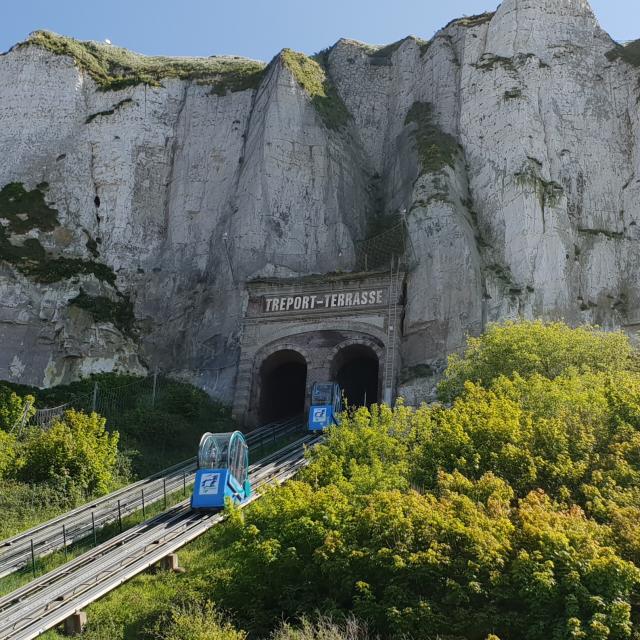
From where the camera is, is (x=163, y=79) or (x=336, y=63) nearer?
(x=163, y=79)

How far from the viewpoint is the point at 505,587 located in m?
18.9

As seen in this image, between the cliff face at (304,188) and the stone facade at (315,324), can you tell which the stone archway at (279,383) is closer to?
the stone facade at (315,324)

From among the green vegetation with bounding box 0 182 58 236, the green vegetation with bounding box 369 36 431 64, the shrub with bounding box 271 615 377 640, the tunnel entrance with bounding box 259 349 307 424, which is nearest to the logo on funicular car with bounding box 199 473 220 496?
the shrub with bounding box 271 615 377 640

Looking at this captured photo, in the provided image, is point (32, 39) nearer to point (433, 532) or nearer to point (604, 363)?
point (604, 363)

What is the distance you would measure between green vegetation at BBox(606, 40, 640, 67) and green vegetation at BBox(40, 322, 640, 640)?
3656 centimetres

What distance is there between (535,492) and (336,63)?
173 ft

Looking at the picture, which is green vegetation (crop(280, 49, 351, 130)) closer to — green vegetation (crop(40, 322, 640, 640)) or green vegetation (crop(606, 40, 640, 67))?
green vegetation (crop(606, 40, 640, 67))

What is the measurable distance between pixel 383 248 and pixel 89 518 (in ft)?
97.0

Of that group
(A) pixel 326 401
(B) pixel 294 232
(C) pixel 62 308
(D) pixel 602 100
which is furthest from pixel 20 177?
(D) pixel 602 100

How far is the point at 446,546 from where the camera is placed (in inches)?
775

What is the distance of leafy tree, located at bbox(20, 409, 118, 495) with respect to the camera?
33.2m

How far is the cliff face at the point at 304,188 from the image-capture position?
1970 inches

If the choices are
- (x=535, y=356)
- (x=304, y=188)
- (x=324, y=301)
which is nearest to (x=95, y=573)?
(x=535, y=356)

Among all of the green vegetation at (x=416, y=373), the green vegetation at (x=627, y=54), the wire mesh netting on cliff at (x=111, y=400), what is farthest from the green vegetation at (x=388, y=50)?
the wire mesh netting on cliff at (x=111, y=400)
